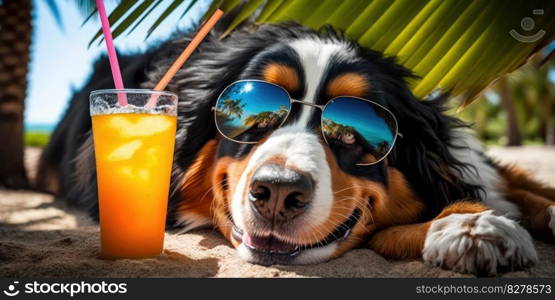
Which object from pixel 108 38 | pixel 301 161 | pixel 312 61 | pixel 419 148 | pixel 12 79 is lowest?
pixel 12 79

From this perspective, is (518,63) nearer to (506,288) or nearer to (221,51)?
(506,288)

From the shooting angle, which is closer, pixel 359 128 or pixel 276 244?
pixel 276 244

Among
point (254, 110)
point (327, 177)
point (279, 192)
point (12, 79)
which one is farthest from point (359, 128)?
point (12, 79)

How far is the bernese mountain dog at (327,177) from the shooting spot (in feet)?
7.29

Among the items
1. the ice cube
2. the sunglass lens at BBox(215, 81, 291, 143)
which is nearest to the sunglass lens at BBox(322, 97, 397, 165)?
the sunglass lens at BBox(215, 81, 291, 143)

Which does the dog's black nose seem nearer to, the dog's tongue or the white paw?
the dog's tongue

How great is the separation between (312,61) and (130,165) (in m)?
1.12

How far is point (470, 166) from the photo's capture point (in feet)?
10.5

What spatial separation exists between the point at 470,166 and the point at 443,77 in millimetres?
585

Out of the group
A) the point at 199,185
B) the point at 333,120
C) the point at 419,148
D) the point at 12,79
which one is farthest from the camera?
the point at 12,79

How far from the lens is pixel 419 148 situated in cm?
288

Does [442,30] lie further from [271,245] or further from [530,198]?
[271,245]

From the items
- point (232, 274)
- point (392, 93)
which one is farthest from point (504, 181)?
point (232, 274)

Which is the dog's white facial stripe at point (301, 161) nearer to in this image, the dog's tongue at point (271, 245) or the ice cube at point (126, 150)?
the dog's tongue at point (271, 245)
